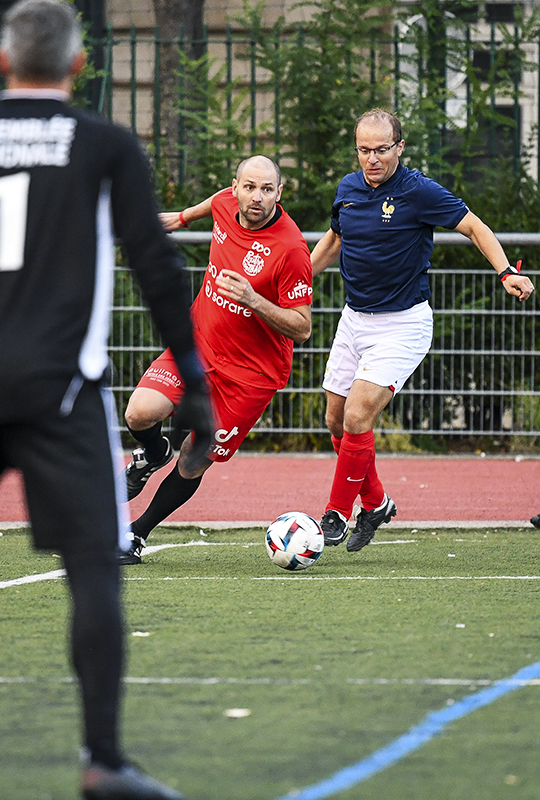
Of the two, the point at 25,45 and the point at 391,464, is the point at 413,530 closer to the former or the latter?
the point at 391,464

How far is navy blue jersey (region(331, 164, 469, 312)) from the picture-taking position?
6.86 meters

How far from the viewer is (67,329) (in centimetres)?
304

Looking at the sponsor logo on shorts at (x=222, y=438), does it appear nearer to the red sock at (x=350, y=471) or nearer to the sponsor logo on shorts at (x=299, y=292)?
the red sock at (x=350, y=471)

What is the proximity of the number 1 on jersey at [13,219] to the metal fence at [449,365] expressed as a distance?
27.2 feet

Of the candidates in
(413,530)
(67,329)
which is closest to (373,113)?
(413,530)

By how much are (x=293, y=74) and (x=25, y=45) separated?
9524 millimetres

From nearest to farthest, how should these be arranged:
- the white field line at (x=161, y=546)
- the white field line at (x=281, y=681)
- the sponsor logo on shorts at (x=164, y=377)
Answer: the white field line at (x=281, y=681), the white field line at (x=161, y=546), the sponsor logo on shorts at (x=164, y=377)

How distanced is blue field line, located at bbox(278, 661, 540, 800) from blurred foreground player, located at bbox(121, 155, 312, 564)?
2638 mm

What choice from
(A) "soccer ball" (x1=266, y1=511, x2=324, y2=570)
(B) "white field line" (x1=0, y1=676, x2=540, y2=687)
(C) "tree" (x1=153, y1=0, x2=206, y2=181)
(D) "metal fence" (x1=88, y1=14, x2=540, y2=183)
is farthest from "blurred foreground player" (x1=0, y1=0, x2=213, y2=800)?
(C) "tree" (x1=153, y1=0, x2=206, y2=181)

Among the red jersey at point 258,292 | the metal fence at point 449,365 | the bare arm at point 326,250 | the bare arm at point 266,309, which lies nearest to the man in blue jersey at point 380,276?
the bare arm at point 326,250

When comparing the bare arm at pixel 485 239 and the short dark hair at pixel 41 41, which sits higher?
the short dark hair at pixel 41 41

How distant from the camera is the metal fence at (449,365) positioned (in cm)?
1141

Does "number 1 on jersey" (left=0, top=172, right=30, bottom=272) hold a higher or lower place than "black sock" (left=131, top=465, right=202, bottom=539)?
higher

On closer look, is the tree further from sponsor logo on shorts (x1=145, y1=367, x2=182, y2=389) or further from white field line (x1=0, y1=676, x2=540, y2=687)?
white field line (x1=0, y1=676, x2=540, y2=687)
